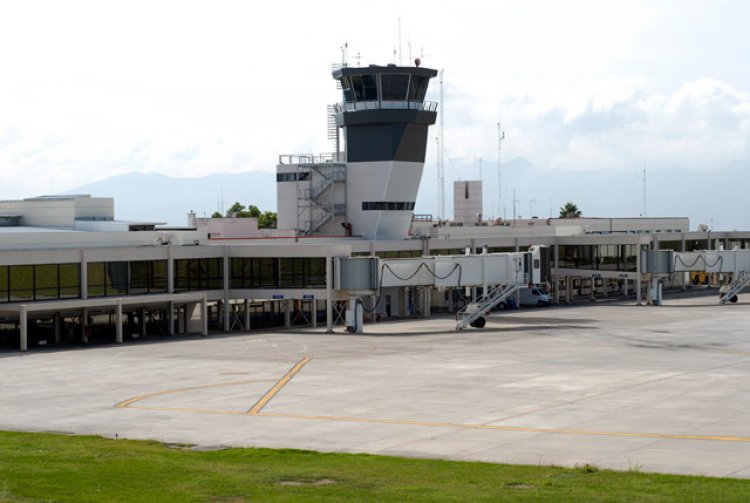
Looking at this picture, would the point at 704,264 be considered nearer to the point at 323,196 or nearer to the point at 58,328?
the point at 323,196

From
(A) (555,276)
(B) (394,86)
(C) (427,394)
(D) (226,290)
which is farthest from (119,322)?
(A) (555,276)

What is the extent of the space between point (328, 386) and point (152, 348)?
79.1 feet

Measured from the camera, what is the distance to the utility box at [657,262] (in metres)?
118

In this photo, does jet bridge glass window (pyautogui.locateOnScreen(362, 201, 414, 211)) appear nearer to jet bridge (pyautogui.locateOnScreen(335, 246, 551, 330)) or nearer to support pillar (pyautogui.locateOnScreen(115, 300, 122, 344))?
jet bridge (pyautogui.locateOnScreen(335, 246, 551, 330))

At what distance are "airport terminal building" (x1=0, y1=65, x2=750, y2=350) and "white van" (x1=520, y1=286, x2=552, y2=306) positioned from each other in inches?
109

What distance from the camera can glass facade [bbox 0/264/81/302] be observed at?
7806 cm

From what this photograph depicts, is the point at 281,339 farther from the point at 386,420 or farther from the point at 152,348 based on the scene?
the point at 386,420

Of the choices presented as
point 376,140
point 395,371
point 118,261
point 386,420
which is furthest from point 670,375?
point 376,140

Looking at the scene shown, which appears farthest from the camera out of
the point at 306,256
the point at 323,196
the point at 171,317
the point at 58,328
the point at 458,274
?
the point at 323,196

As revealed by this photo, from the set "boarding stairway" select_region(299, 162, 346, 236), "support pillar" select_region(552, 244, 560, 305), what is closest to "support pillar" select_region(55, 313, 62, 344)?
"boarding stairway" select_region(299, 162, 346, 236)

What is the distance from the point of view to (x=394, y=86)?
114 m

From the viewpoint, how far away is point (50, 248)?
85438mm

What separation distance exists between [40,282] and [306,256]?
2112 centimetres

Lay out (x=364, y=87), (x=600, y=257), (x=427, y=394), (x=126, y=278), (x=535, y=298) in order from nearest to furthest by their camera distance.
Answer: (x=427, y=394) < (x=126, y=278) < (x=364, y=87) < (x=535, y=298) < (x=600, y=257)
